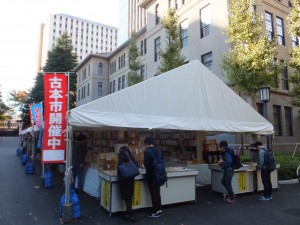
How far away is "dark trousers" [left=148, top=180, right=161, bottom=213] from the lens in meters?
6.53

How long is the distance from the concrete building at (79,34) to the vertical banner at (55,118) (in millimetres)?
115737

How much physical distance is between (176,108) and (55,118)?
3503 mm

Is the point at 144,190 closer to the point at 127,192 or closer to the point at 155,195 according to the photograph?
the point at 155,195

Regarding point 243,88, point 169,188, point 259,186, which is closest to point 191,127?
point 169,188

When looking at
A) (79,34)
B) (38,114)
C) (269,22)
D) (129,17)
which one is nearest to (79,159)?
(38,114)

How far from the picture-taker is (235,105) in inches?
364

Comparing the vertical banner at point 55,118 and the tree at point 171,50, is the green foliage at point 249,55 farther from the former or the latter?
the vertical banner at point 55,118

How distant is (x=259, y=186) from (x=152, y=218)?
4.72m

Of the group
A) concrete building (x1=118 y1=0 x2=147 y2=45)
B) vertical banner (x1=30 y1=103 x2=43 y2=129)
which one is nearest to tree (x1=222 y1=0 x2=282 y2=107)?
vertical banner (x1=30 y1=103 x2=43 y2=129)

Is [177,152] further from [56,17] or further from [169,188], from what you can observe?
[56,17]

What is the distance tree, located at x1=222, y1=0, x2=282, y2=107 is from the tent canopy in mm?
4012

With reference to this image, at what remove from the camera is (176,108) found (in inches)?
310

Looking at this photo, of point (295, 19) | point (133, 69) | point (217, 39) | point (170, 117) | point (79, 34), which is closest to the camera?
point (170, 117)

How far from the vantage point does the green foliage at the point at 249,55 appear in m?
12.9
